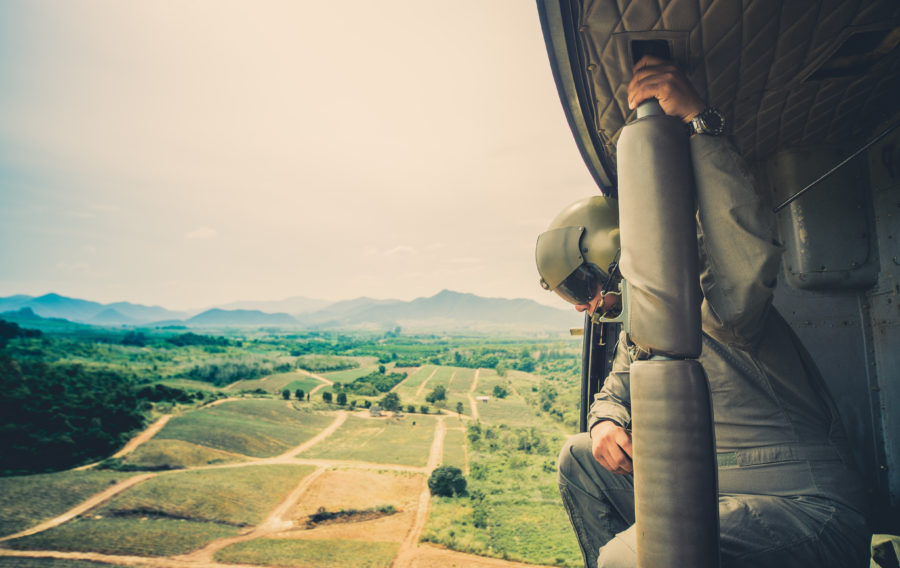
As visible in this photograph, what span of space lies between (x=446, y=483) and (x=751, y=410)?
145 feet

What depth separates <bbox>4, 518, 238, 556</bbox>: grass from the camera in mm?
30172

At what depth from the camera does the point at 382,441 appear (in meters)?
57.1

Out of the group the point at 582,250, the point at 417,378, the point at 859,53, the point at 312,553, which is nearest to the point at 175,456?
the point at 312,553

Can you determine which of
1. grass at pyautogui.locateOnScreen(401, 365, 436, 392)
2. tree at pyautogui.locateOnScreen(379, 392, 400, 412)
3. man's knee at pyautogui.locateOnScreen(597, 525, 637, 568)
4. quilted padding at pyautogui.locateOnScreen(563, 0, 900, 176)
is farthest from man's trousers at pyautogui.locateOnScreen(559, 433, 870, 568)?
grass at pyautogui.locateOnScreen(401, 365, 436, 392)

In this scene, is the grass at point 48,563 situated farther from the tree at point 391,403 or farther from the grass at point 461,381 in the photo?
the grass at point 461,381

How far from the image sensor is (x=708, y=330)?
64.0 inches

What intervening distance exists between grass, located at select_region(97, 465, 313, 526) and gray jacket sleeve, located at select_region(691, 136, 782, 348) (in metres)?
41.4

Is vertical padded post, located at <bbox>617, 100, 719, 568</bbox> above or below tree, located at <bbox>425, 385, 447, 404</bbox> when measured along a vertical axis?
above

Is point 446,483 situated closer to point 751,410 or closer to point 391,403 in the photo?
point 391,403

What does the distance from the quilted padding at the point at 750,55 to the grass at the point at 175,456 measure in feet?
178

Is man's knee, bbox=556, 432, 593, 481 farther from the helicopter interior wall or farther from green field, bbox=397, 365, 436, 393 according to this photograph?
green field, bbox=397, 365, 436, 393

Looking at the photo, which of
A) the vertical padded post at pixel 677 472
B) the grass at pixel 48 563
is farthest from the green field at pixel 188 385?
the vertical padded post at pixel 677 472

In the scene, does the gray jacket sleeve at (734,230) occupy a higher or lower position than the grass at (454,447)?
higher

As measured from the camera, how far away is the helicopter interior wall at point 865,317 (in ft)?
8.71
